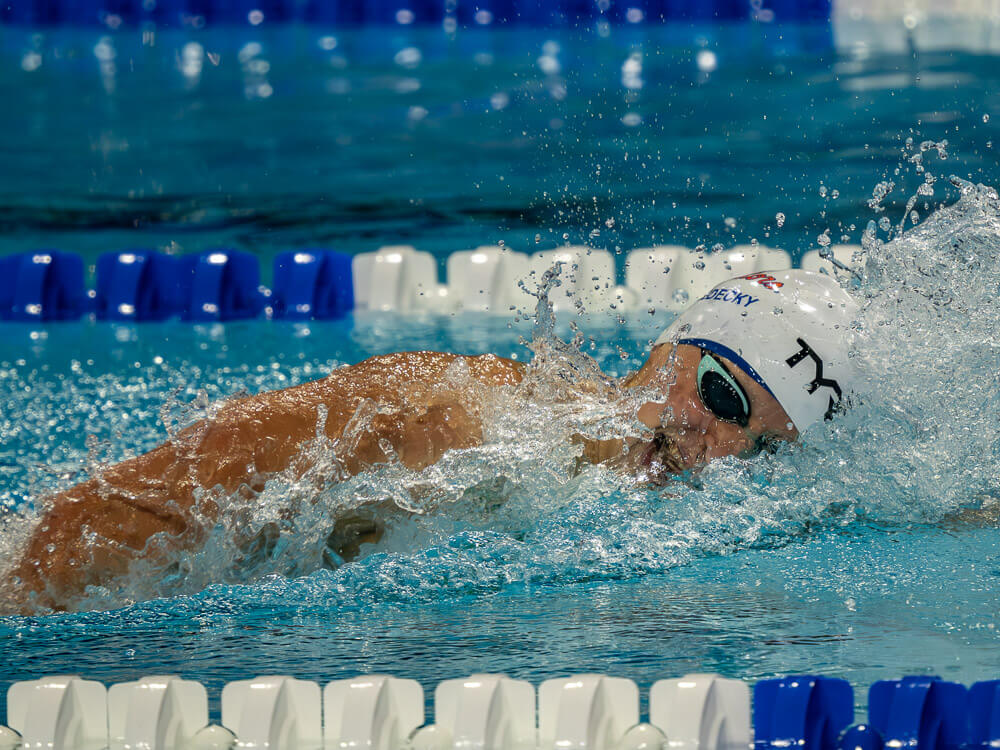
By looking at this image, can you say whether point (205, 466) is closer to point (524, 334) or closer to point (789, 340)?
point (789, 340)

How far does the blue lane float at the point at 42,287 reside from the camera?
4523mm

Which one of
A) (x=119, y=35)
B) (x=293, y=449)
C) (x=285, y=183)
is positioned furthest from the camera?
(x=119, y=35)

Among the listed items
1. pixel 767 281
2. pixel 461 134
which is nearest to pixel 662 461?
pixel 767 281

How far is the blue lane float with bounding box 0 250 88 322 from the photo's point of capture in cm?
452

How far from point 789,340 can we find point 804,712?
2.53 feet

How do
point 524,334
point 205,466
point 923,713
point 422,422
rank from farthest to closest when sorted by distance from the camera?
point 524,334, point 422,422, point 205,466, point 923,713

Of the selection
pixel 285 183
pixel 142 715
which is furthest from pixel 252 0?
pixel 142 715

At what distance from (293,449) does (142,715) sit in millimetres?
485

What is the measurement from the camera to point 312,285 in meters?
4.58

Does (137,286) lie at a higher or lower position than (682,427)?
higher

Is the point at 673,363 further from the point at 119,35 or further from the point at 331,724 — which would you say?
the point at 119,35

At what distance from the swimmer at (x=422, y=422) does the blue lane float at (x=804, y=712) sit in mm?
675

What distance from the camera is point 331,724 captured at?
1.66m

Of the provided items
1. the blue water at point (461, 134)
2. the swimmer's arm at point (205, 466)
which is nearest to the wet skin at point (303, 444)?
the swimmer's arm at point (205, 466)
